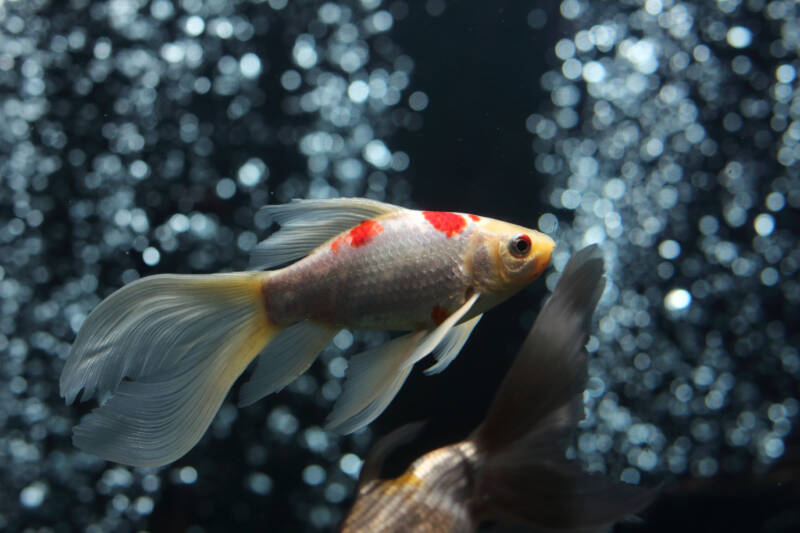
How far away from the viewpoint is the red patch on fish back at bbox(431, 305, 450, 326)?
73 cm

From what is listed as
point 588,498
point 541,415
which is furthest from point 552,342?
point 588,498

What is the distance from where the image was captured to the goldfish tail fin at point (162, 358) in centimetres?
69

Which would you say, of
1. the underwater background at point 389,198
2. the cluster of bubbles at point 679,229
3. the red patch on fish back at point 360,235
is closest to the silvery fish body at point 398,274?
the red patch on fish back at point 360,235

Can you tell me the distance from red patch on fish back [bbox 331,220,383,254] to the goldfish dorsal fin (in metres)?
0.03

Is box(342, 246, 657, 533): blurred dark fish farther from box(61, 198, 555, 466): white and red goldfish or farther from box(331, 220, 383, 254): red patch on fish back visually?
box(331, 220, 383, 254): red patch on fish back

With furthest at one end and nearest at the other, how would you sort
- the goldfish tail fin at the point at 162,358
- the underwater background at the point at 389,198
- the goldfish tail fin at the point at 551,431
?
the underwater background at the point at 389,198 → the goldfish tail fin at the point at 551,431 → the goldfish tail fin at the point at 162,358

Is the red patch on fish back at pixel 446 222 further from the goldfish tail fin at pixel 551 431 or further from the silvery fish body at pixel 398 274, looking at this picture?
the goldfish tail fin at pixel 551 431

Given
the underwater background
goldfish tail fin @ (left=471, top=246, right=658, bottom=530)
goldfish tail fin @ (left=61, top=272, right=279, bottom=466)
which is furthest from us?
the underwater background

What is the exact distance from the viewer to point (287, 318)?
75 centimetres

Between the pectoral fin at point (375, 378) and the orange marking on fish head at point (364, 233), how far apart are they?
131 millimetres

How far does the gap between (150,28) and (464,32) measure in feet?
2.53

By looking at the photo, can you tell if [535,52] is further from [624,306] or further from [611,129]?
[624,306]

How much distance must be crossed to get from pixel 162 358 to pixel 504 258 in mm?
414

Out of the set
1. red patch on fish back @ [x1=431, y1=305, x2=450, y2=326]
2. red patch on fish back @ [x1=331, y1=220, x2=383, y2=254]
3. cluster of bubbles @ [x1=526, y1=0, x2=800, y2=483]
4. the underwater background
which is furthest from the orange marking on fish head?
cluster of bubbles @ [x1=526, y1=0, x2=800, y2=483]
